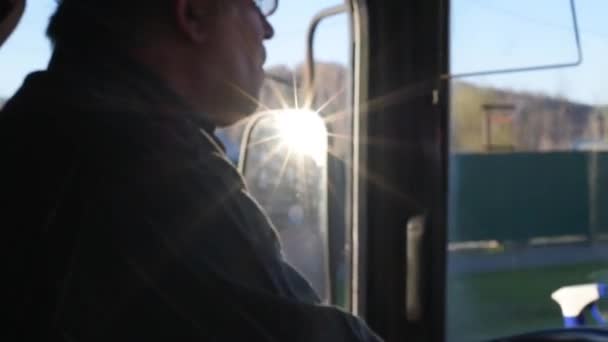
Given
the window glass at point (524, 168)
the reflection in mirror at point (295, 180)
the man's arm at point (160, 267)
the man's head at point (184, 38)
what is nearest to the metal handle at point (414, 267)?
the window glass at point (524, 168)

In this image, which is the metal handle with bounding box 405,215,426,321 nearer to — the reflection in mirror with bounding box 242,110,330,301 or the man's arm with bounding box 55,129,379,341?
the reflection in mirror with bounding box 242,110,330,301

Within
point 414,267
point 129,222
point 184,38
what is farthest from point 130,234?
point 414,267

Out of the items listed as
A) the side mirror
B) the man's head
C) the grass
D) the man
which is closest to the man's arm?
the man

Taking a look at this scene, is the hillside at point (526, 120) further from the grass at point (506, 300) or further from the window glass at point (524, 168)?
the grass at point (506, 300)

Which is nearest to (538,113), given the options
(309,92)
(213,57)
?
(309,92)

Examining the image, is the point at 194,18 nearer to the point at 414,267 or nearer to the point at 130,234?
the point at 130,234

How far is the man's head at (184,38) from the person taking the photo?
1121 mm


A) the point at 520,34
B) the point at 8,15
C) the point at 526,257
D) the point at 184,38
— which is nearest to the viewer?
the point at 184,38

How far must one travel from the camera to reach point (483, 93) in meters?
2.19

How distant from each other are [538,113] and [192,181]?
146 centimetres

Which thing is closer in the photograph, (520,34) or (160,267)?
(160,267)

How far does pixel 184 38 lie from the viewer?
3.82 feet

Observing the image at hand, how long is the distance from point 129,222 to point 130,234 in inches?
0.6

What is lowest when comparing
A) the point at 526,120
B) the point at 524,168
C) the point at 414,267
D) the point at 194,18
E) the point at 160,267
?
the point at 414,267
